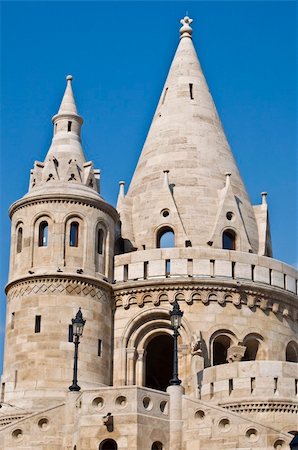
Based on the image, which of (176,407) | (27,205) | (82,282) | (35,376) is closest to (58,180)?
(27,205)

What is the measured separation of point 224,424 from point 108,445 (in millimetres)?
3389

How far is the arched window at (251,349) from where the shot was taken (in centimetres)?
4112

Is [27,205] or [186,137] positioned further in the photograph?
[186,137]

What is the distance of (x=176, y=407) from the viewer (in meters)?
33.9

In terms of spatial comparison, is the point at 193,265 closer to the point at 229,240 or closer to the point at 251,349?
the point at 229,240

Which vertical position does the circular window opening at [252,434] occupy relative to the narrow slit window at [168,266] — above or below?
below

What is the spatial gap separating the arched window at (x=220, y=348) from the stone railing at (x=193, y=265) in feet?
6.97

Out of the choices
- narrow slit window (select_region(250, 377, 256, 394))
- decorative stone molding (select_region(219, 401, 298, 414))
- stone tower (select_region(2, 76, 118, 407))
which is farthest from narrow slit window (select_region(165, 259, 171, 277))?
decorative stone molding (select_region(219, 401, 298, 414))

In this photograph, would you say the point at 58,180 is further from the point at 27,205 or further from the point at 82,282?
the point at 82,282

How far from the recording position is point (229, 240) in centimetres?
4350

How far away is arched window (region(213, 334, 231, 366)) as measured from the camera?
40781mm

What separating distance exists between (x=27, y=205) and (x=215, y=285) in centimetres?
704

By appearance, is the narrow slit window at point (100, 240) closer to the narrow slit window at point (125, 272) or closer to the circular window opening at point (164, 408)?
the narrow slit window at point (125, 272)

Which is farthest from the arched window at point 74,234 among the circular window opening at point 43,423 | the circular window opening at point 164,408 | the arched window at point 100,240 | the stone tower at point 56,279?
the circular window opening at point 164,408
